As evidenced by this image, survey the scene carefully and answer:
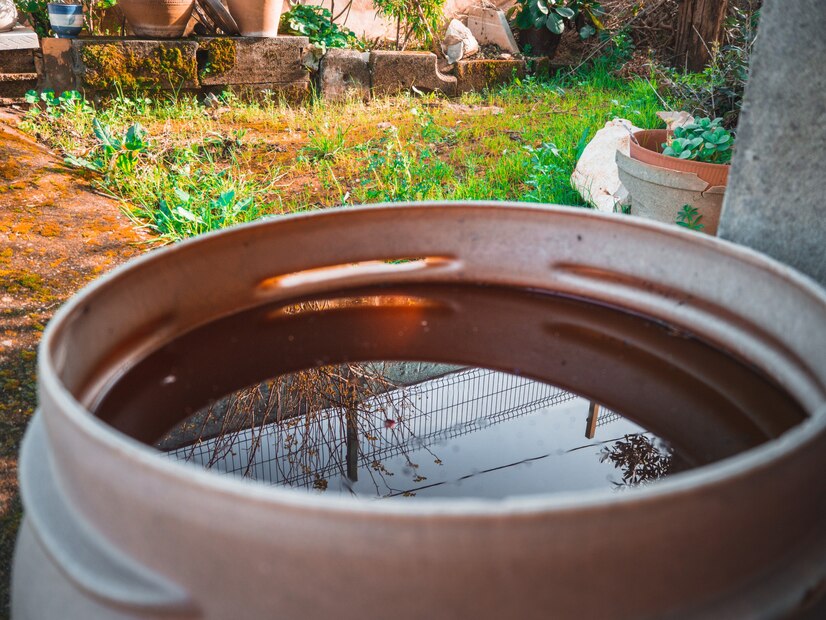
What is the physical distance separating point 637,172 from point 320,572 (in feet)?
7.39

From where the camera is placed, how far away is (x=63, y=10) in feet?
14.6

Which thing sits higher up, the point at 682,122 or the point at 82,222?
the point at 682,122

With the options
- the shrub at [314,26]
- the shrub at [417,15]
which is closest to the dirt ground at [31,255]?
the shrub at [314,26]

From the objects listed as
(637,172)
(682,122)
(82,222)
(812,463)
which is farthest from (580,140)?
(812,463)

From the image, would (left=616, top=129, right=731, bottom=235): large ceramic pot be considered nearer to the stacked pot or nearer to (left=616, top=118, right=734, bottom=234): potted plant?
→ (left=616, top=118, right=734, bottom=234): potted plant

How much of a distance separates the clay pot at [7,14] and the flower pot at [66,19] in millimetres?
214

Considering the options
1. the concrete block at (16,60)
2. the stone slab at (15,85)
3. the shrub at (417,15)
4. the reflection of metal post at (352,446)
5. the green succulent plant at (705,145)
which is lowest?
the reflection of metal post at (352,446)

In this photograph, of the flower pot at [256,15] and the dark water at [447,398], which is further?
the flower pot at [256,15]

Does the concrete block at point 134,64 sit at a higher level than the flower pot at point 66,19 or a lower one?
lower

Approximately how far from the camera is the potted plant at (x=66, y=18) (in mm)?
4465

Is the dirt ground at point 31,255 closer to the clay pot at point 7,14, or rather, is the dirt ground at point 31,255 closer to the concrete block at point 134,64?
the concrete block at point 134,64

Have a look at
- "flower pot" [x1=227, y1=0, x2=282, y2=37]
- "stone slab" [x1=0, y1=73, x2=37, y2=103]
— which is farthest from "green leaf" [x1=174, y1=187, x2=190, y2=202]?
"flower pot" [x1=227, y1=0, x2=282, y2=37]

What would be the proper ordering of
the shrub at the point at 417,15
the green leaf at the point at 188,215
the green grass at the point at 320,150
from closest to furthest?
the green leaf at the point at 188,215, the green grass at the point at 320,150, the shrub at the point at 417,15

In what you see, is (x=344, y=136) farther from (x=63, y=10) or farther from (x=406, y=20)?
(x=406, y=20)
